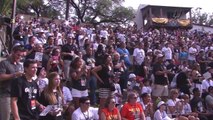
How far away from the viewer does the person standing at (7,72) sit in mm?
6453

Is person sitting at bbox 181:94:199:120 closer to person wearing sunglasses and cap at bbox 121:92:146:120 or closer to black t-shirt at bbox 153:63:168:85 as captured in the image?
black t-shirt at bbox 153:63:168:85

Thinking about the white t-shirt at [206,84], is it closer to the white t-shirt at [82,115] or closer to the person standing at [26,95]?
the white t-shirt at [82,115]

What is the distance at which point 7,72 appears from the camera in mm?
6559

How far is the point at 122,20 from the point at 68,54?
1921 inches

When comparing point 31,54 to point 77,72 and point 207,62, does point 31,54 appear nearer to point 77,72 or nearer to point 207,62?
point 77,72

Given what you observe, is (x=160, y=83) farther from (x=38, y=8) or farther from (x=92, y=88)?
(x=38, y=8)

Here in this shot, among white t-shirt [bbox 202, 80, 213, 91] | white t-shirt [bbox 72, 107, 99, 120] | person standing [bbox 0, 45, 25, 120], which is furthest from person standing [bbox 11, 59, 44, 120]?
white t-shirt [bbox 202, 80, 213, 91]

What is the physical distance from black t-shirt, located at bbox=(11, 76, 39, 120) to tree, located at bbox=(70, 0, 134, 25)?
173 feet

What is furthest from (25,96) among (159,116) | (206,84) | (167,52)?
(167,52)

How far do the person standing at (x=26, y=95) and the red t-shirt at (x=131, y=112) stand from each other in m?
3.57

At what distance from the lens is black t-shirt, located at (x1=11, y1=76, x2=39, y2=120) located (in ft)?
18.9

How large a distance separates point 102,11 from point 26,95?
5442 centimetres

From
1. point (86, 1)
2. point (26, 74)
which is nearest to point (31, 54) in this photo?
point (26, 74)

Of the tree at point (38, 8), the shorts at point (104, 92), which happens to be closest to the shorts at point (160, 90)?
the shorts at point (104, 92)
